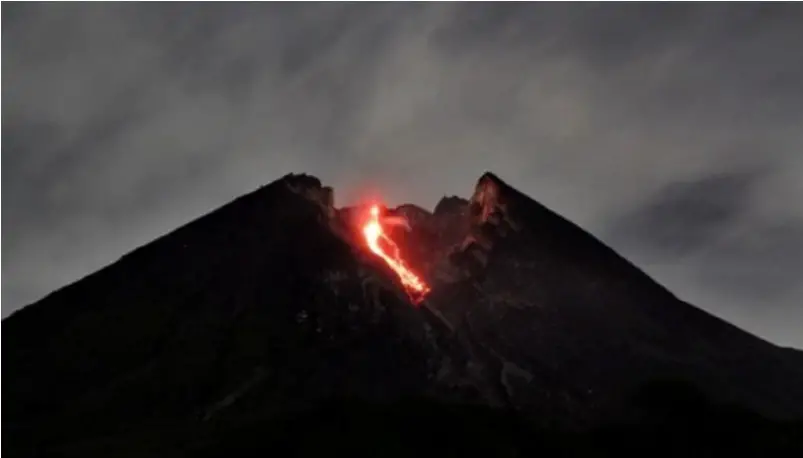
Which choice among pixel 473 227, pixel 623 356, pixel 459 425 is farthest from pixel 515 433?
pixel 473 227

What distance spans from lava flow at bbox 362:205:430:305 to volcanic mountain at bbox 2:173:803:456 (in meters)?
0.86

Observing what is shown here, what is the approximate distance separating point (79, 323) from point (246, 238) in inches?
754

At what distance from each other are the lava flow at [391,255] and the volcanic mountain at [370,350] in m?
0.86

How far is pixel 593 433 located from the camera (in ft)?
309

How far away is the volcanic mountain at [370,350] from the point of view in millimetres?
92625

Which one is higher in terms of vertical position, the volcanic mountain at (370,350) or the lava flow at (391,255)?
the lava flow at (391,255)

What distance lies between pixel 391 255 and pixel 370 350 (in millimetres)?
25116

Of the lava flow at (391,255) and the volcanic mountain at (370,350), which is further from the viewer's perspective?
the lava flow at (391,255)

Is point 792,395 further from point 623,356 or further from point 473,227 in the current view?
point 473,227

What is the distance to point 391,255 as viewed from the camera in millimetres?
127750

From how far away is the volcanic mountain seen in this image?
9262 centimetres

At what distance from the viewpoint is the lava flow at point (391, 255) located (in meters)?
118

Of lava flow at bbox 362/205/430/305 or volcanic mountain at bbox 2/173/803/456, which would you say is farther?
lava flow at bbox 362/205/430/305

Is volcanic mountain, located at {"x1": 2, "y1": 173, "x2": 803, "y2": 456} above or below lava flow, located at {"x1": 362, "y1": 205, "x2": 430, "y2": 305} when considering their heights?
below
